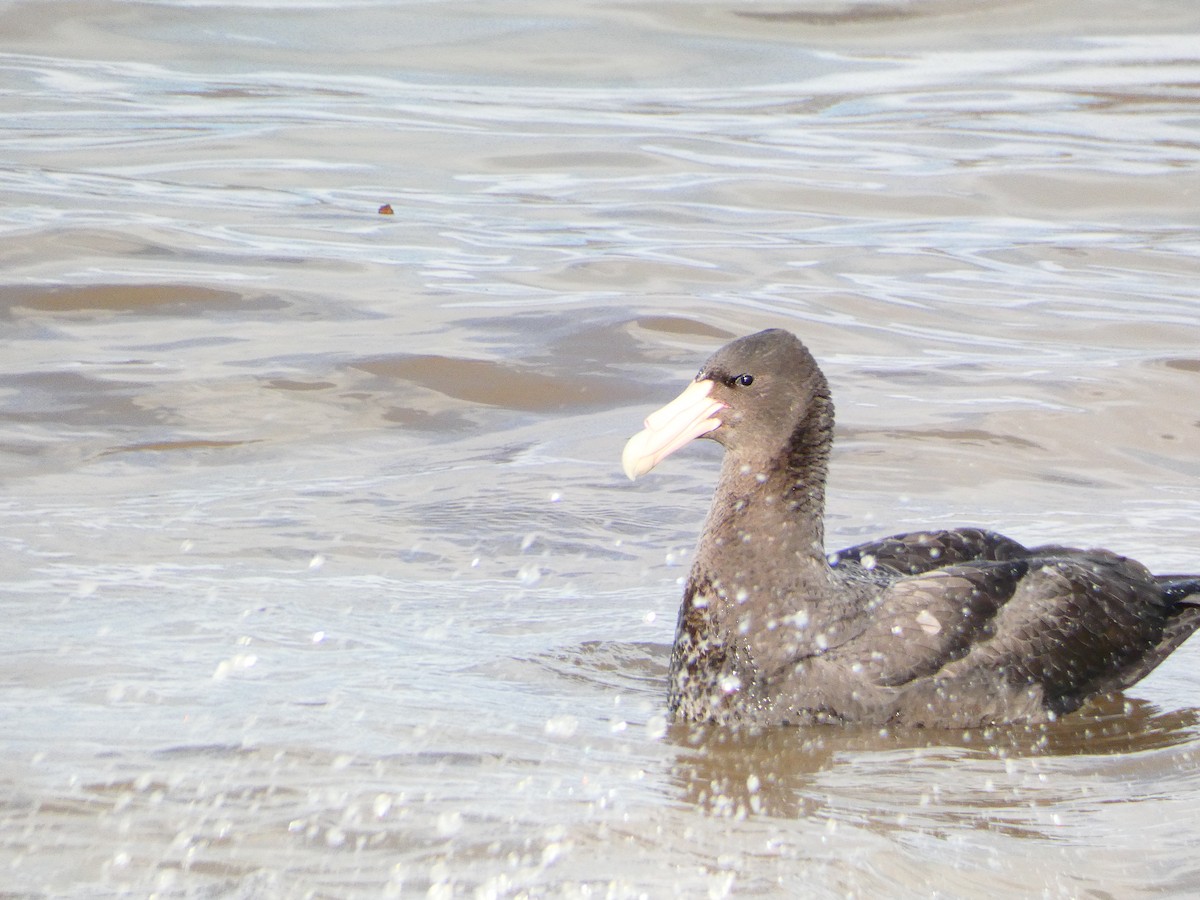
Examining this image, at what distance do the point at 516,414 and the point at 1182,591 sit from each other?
414 centimetres

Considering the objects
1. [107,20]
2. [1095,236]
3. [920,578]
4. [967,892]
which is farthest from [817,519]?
[107,20]

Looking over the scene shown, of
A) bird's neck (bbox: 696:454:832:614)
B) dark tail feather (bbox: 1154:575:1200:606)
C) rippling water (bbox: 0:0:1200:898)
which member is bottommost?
rippling water (bbox: 0:0:1200:898)

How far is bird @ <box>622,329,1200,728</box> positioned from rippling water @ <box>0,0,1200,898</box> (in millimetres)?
123

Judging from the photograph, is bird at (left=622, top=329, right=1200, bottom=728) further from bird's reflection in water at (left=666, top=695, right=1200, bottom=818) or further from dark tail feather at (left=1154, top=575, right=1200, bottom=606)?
dark tail feather at (left=1154, top=575, right=1200, bottom=606)

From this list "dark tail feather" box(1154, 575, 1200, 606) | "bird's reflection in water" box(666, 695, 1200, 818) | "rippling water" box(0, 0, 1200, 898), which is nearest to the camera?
"rippling water" box(0, 0, 1200, 898)

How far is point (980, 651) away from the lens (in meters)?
5.78

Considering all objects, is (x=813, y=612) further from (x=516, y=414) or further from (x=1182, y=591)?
(x=516, y=414)

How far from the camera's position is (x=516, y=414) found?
9.65 meters

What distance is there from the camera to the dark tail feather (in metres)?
6.35

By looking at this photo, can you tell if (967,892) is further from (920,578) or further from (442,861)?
(920,578)

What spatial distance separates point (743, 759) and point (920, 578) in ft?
3.04

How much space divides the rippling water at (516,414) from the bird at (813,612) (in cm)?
12

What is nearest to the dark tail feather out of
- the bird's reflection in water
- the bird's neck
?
the bird's reflection in water

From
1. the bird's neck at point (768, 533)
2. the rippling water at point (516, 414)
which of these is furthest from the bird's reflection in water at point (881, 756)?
the bird's neck at point (768, 533)
